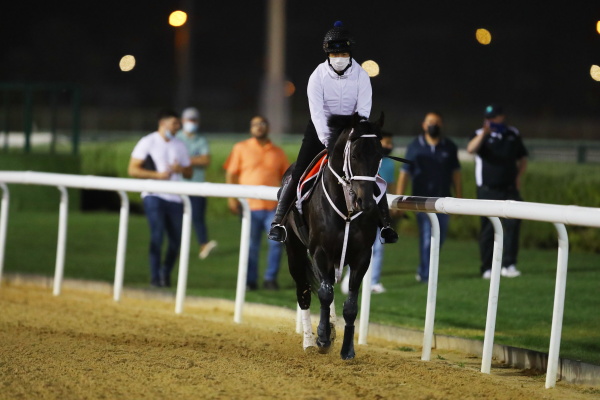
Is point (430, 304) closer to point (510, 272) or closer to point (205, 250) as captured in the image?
point (510, 272)

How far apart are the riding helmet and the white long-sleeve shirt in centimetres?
10

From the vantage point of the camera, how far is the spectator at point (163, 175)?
33.9 feet

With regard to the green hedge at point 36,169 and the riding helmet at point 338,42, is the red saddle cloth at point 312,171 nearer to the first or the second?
the riding helmet at point 338,42

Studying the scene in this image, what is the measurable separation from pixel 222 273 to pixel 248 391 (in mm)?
6803

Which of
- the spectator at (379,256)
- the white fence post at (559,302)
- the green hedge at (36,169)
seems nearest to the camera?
the white fence post at (559,302)

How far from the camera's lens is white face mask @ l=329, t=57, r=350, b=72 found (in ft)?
20.4

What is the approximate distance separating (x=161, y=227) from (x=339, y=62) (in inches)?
178

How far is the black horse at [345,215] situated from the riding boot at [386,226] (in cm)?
4

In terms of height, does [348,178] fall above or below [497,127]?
below

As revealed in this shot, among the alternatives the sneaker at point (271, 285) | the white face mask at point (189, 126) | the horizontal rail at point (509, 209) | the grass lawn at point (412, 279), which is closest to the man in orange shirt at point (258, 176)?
the sneaker at point (271, 285)

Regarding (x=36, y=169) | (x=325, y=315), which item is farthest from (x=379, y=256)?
(x=36, y=169)

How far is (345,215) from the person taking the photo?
608 cm

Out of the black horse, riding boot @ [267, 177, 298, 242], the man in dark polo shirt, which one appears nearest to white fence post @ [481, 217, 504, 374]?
the black horse

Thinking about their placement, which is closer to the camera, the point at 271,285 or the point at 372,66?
the point at 372,66
